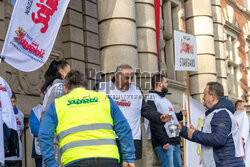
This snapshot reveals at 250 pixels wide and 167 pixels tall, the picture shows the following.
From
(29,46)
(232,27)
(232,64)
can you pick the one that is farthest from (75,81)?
(232,64)

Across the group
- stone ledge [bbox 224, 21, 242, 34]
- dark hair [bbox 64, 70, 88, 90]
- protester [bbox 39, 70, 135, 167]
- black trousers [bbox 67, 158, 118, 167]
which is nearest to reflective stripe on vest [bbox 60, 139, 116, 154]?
protester [bbox 39, 70, 135, 167]

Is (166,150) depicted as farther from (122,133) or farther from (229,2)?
(229,2)

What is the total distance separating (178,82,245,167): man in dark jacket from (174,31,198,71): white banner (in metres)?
3.50

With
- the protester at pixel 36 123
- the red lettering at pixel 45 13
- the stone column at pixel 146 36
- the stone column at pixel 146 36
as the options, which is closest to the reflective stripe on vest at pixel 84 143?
the red lettering at pixel 45 13

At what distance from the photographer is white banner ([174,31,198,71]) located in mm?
8125

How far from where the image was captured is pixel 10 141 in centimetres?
472

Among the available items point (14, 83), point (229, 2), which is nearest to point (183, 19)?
point (229, 2)

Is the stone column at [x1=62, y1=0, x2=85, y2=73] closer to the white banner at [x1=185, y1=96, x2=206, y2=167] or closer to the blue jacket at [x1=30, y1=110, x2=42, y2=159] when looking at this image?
the white banner at [x1=185, y1=96, x2=206, y2=167]

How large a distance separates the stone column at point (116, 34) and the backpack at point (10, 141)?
163 inches

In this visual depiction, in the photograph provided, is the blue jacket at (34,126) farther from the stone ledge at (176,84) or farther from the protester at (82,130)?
the stone ledge at (176,84)

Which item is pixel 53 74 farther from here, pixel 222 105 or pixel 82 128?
pixel 222 105

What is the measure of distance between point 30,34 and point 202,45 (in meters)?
10.2

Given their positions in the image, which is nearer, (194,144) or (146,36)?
(194,144)

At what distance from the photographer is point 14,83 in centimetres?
827
